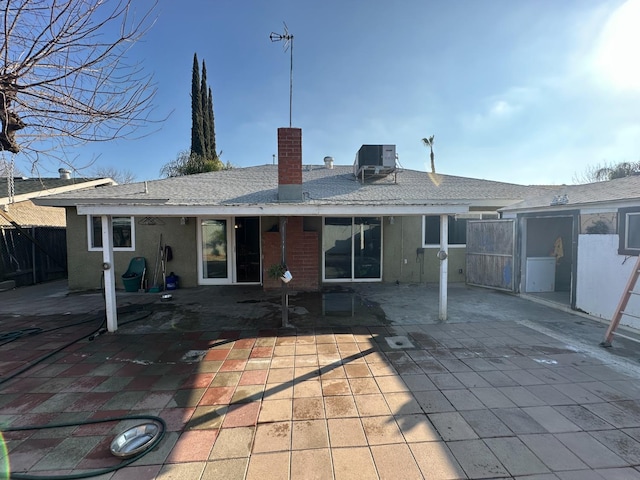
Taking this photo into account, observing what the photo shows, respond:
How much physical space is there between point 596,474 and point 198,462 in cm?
301

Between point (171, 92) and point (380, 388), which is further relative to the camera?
point (171, 92)

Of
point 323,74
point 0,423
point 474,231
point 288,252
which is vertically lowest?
point 0,423

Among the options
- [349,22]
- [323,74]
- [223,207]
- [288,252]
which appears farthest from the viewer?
[323,74]

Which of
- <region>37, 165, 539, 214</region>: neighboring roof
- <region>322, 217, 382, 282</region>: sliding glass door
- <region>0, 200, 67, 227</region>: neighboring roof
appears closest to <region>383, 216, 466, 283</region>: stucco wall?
<region>322, 217, 382, 282</region>: sliding glass door

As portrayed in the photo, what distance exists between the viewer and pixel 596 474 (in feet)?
6.75

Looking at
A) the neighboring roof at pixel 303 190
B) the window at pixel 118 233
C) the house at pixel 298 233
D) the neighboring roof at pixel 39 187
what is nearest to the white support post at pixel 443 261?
the neighboring roof at pixel 303 190

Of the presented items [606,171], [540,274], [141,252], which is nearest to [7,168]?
[141,252]

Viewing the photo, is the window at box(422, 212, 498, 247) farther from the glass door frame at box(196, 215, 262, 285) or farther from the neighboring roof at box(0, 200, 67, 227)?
the neighboring roof at box(0, 200, 67, 227)

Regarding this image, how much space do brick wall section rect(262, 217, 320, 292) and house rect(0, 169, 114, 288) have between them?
7.23 meters

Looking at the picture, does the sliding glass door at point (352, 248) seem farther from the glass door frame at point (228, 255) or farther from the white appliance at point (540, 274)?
the white appliance at point (540, 274)

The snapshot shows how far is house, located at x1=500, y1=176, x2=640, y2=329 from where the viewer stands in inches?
196

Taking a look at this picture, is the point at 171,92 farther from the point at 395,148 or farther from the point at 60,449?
the point at 395,148

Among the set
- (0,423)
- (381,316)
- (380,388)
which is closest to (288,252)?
(381,316)

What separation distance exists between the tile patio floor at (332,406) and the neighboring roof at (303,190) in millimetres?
2292
